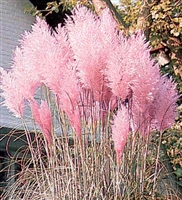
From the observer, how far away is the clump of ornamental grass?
2834 millimetres

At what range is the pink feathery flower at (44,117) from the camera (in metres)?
2.94

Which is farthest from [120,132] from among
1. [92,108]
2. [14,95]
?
[14,95]

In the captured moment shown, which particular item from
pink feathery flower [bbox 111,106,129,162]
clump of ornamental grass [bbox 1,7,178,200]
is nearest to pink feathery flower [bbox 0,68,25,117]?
clump of ornamental grass [bbox 1,7,178,200]

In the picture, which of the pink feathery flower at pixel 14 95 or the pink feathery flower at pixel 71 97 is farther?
the pink feathery flower at pixel 14 95

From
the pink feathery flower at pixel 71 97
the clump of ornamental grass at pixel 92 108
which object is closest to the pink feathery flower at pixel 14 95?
the clump of ornamental grass at pixel 92 108

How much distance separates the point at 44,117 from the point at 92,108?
297mm

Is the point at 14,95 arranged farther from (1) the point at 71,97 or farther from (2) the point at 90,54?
(2) the point at 90,54

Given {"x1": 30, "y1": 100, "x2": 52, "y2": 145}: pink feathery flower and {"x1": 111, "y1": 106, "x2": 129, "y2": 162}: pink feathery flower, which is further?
{"x1": 30, "y1": 100, "x2": 52, "y2": 145}: pink feathery flower

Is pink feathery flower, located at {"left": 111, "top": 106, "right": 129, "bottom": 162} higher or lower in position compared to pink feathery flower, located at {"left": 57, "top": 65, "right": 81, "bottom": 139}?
lower

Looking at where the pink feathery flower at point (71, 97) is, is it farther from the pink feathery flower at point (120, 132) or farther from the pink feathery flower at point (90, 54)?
the pink feathery flower at point (120, 132)

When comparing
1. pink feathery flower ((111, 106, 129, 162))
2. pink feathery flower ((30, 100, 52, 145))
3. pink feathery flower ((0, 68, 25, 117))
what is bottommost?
pink feathery flower ((111, 106, 129, 162))

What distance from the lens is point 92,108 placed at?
3.04m

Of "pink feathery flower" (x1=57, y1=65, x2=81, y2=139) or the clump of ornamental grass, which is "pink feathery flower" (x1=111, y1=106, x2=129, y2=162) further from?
"pink feathery flower" (x1=57, y1=65, x2=81, y2=139)

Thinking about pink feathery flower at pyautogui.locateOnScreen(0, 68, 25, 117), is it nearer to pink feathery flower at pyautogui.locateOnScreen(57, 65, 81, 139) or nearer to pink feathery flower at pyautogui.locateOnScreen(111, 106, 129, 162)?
pink feathery flower at pyautogui.locateOnScreen(57, 65, 81, 139)
